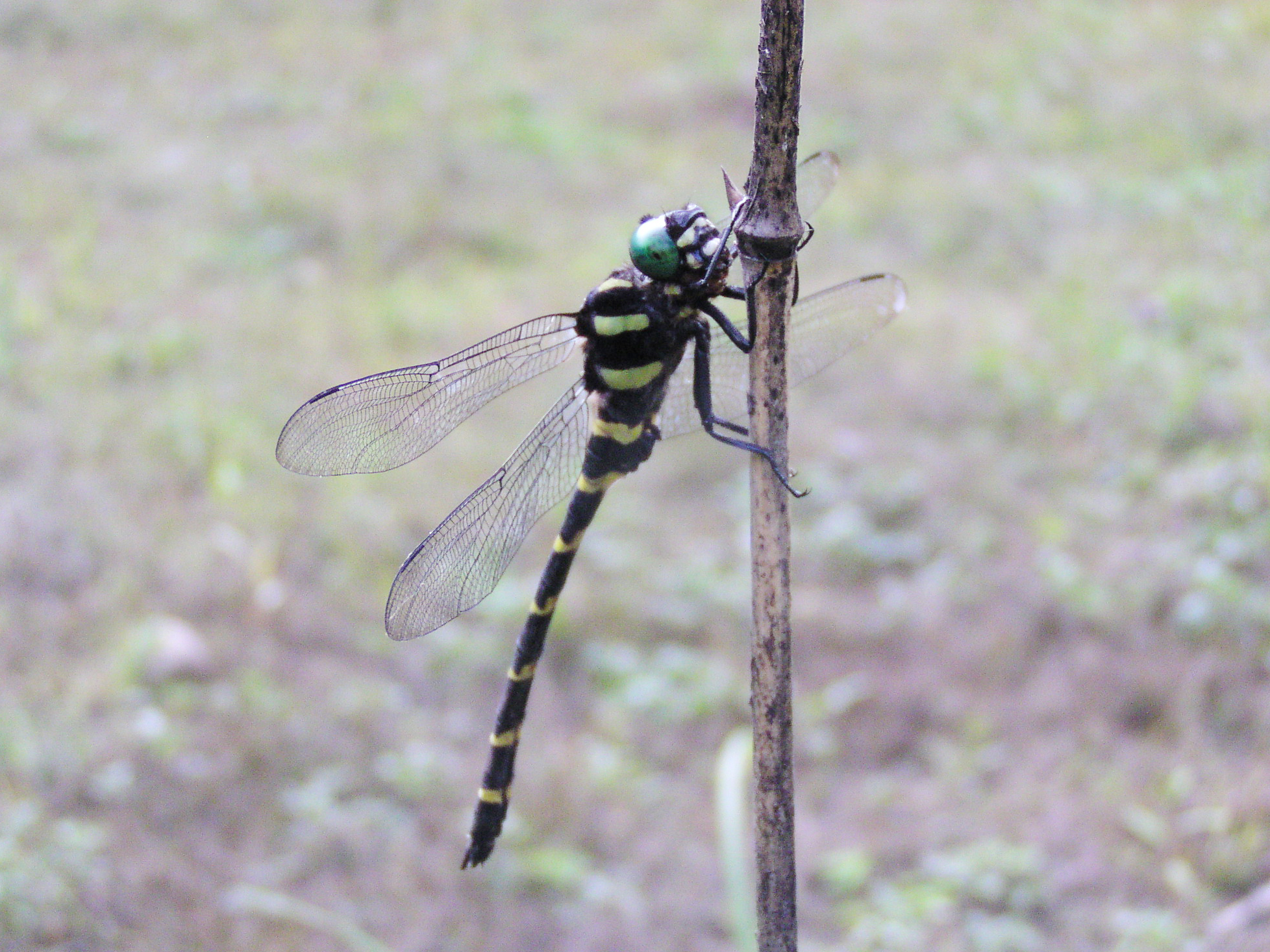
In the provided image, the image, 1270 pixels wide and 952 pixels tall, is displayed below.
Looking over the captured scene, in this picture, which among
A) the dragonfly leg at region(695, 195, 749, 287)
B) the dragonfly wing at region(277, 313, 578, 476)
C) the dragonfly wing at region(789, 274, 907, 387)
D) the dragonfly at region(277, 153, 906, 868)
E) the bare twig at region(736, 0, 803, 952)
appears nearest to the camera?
the bare twig at region(736, 0, 803, 952)

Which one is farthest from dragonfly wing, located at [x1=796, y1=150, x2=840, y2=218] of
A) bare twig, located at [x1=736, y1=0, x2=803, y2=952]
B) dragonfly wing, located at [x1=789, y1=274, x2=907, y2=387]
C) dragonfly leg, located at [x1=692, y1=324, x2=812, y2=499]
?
bare twig, located at [x1=736, y1=0, x2=803, y2=952]

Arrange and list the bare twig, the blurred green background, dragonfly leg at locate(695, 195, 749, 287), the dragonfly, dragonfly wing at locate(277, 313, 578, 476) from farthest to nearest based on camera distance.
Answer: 1. the blurred green background
2. dragonfly wing at locate(277, 313, 578, 476)
3. the dragonfly
4. dragonfly leg at locate(695, 195, 749, 287)
5. the bare twig

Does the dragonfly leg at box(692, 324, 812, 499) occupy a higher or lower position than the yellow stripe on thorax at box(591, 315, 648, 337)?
lower

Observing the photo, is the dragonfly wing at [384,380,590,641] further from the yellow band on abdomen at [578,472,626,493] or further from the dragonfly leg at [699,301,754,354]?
the dragonfly leg at [699,301,754,354]

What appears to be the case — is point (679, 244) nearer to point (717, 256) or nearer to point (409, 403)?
point (717, 256)

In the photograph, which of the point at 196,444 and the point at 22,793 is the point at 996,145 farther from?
the point at 22,793

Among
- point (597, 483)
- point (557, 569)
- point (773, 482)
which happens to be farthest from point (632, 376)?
point (773, 482)
